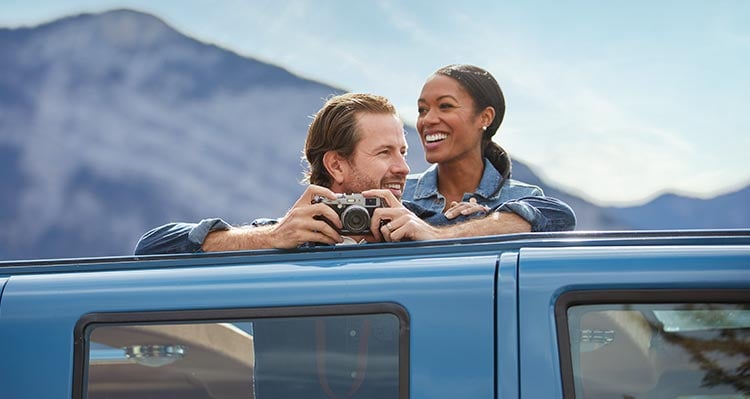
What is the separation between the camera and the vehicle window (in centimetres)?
188

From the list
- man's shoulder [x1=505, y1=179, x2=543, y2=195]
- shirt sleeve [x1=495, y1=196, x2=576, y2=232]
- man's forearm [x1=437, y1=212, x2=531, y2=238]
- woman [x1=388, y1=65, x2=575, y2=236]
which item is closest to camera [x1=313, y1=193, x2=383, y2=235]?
man's forearm [x1=437, y1=212, x2=531, y2=238]

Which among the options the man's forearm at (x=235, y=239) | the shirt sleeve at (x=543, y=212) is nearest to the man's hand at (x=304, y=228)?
the man's forearm at (x=235, y=239)

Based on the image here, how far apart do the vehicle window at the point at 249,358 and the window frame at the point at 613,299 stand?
0.92ft

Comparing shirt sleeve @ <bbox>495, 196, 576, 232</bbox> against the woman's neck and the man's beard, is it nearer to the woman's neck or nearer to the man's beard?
the man's beard

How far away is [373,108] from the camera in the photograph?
3072 millimetres

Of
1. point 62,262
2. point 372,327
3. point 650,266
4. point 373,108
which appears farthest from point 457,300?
point 373,108

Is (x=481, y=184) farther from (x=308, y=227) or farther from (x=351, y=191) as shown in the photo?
(x=308, y=227)

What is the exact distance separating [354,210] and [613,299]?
615 millimetres

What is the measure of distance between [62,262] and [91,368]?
0.88 ft

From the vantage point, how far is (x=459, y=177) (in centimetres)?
353

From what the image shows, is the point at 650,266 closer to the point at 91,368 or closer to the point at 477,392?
the point at 477,392

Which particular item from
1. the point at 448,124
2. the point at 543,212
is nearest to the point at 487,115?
the point at 448,124

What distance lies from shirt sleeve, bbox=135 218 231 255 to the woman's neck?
1.20 metres

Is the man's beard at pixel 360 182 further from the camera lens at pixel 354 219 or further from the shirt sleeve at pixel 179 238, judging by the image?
the camera lens at pixel 354 219
